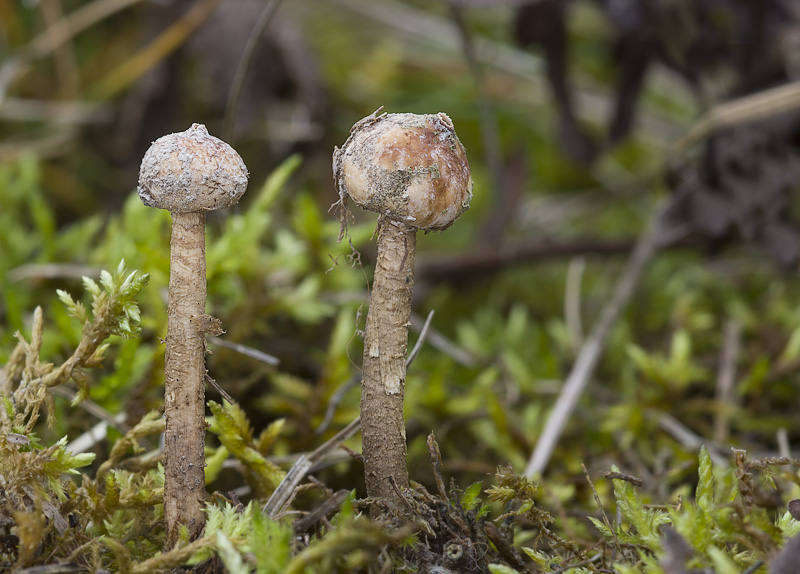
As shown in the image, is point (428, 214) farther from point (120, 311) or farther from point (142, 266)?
point (142, 266)

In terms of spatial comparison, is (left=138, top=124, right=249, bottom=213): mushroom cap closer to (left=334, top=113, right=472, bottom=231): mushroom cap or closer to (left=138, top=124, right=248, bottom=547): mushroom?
(left=138, top=124, right=248, bottom=547): mushroom

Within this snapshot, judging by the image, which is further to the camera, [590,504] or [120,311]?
[590,504]

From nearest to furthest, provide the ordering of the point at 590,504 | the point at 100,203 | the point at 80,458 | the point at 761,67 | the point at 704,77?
the point at 80,458 < the point at 590,504 < the point at 761,67 < the point at 704,77 < the point at 100,203

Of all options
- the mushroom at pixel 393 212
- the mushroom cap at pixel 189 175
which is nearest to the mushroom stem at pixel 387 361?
the mushroom at pixel 393 212

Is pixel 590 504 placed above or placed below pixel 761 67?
below

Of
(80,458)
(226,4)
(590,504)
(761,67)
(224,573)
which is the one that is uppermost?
(226,4)

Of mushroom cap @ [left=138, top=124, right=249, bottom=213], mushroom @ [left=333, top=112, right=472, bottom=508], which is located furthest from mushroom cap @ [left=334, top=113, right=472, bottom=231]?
mushroom cap @ [left=138, top=124, right=249, bottom=213]

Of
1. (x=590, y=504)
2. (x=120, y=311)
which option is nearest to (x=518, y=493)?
(x=590, y=504)
